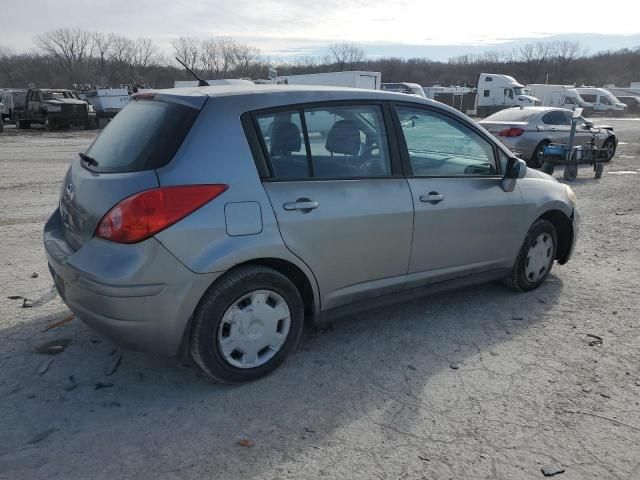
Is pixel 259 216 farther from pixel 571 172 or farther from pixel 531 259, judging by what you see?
pixel 571 172

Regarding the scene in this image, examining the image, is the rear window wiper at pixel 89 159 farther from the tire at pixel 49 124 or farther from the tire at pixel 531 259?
the tire at pixel 49 124

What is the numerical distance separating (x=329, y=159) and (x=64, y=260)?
172cm

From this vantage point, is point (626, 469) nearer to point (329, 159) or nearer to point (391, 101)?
point (329, 159)

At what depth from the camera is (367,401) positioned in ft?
10.1

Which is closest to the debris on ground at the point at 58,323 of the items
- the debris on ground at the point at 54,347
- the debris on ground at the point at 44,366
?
the debris on ground at the point at 54,347

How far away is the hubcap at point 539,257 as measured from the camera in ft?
15.4

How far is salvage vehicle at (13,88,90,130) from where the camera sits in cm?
2641

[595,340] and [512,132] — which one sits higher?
[512,132]

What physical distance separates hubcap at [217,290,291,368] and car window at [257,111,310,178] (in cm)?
76

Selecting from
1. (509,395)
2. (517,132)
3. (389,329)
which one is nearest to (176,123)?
(389,329)

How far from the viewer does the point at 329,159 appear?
3414 millimetres

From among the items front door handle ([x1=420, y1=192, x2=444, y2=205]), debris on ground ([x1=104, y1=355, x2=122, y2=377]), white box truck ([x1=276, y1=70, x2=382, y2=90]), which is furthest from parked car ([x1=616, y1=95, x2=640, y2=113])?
debris on ground ([x1=104, y1=355, x2=122, y2=377])

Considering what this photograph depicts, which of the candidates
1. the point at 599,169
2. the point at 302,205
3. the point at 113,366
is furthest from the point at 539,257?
the point at 599,169

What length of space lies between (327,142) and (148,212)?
127 cm
